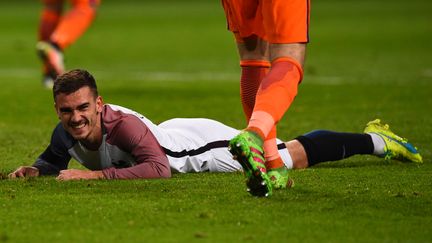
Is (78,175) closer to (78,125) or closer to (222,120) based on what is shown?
(78,125)

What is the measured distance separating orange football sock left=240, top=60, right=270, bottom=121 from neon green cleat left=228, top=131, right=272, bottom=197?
815mm

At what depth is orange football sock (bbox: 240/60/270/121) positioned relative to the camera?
5605 millimetres

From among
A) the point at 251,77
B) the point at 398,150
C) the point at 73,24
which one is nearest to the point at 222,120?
the point at 398,150

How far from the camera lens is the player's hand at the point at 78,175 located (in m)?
5.68

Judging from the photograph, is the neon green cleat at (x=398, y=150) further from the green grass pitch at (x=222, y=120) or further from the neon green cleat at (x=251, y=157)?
the neon green cleat at (x=251, y=157)

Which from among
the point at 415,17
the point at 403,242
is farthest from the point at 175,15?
the point at 403,242

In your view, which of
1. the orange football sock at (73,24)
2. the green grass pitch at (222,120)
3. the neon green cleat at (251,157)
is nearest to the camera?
the green grass pitch at (222,120)

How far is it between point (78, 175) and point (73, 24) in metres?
6.30

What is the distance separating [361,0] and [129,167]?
29.1m

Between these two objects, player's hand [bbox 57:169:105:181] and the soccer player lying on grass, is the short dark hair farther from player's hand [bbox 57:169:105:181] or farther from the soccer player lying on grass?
player's hand [bbox 57:169:105:181]

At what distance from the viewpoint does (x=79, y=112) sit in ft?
18.5

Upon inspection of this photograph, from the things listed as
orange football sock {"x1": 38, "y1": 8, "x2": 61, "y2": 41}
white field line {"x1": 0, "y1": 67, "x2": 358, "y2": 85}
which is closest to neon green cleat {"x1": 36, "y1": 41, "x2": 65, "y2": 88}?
orange football sock {"x1": 38, "y1": 8, "x2": 61, "y2": 41}

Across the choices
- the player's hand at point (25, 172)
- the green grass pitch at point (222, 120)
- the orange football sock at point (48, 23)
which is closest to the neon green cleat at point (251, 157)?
the green grass pitch at point (222, 120)

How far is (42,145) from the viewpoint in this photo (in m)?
7.72
